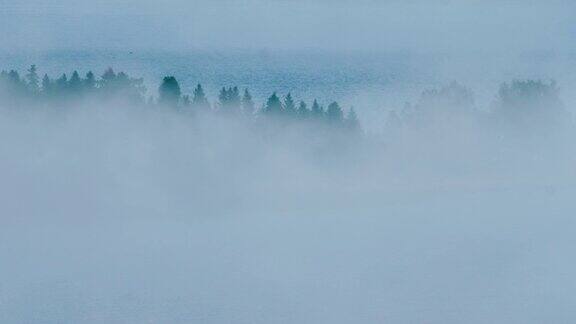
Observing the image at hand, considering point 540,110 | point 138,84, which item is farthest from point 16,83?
point 540,110

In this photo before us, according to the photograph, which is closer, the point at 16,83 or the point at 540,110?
the point at 16,83

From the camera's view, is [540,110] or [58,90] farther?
[540,110]

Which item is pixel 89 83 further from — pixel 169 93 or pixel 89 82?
pixel 169 93

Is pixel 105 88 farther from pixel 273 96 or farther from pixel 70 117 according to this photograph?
pixel 273 96

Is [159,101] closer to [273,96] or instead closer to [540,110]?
[273,96]

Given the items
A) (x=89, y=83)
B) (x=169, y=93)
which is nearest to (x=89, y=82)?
(x=89, y=83)

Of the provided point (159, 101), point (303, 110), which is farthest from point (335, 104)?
point (159, 101)
